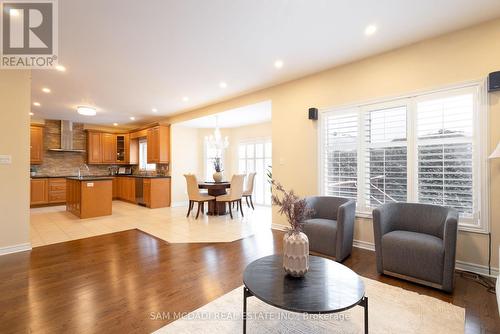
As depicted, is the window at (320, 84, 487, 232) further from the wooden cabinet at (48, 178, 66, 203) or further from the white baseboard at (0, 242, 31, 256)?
the wooden cabinet at (48, 178, 66, 203)

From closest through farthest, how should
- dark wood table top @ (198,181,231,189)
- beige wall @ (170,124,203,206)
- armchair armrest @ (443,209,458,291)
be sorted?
armchair armrest @ (443,209,458,291)
dark wood table top @ (198,181,231,189)
beige wall @ (170,124,203,206)

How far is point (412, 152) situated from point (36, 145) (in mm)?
9500

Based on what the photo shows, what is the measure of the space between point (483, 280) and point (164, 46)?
465cm

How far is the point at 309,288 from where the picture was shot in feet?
5.03

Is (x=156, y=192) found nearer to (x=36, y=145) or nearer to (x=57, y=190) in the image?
(x=57, y=190)

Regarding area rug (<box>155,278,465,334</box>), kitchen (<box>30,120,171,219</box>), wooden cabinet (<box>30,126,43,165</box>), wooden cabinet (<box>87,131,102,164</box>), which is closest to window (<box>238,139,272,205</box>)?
kitchen (<box>30,120,171,219</box>)

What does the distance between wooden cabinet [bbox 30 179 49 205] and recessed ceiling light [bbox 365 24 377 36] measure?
880 cm

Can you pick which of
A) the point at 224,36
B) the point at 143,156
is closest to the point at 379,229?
the point at 224,36

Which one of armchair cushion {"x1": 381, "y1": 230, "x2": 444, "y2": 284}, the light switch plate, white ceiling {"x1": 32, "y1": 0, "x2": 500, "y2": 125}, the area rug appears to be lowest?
the area rug

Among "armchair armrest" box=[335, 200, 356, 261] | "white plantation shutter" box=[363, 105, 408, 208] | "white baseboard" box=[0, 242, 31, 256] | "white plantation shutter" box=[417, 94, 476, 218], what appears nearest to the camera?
"white plantation shutter" box=[417, 94, 476, 218]

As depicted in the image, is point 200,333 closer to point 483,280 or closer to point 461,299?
point 461,299

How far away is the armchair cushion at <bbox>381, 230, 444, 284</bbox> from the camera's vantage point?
2.22 metres

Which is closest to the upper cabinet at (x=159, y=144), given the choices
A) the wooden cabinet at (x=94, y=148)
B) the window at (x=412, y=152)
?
the wooden cabinet at (x=94, y=148)

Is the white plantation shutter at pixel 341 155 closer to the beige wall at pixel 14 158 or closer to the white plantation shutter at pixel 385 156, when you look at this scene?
the white plantation shutter at pixel 385 156
